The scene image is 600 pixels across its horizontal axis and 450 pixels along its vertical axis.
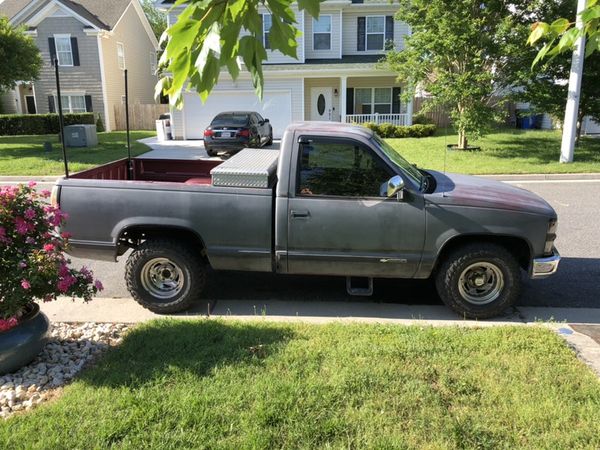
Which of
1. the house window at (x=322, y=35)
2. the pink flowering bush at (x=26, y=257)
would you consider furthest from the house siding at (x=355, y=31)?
the pink flowering bush at (x=26, y=257)

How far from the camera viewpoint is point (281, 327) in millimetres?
4496

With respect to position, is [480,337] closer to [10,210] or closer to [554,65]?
[10,210]

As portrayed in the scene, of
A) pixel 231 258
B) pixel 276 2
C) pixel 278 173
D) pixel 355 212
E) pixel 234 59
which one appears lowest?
pixel 231 258

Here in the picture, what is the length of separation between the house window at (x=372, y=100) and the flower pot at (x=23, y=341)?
25.6m

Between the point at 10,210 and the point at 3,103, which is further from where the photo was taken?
the point at 3,103

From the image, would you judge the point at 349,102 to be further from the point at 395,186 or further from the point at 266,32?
the point at 395,186

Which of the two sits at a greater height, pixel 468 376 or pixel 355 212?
pixel 355 212

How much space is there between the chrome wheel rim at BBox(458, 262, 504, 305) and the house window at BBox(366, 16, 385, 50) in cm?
2494

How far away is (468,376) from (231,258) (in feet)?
8.15

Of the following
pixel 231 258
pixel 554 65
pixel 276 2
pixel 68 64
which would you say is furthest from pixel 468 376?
pixel 68 64

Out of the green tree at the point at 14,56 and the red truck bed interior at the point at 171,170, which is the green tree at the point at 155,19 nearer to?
the green tree at the point at 14,56

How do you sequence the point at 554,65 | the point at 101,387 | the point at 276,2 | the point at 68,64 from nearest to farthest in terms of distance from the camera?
the point at 276,2 → the point at 101,387 → the point at 554,65 → the point at 68,64

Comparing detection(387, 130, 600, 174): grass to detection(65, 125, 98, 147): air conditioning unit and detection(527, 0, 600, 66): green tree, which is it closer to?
detection(527, 0, 600, 66): green tree

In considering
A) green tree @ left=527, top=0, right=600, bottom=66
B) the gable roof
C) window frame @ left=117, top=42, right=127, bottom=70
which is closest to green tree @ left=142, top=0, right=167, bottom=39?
the gable roof
